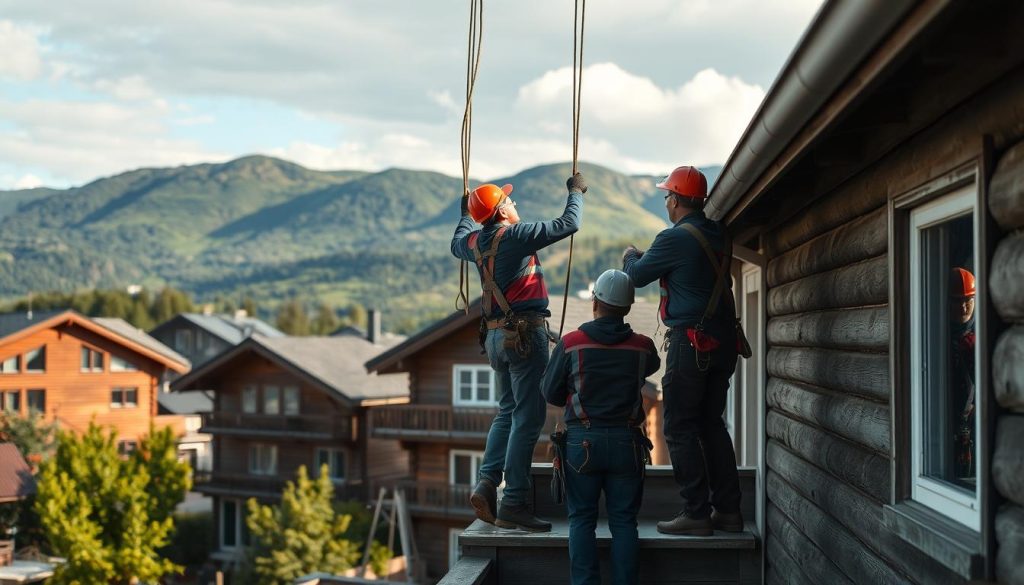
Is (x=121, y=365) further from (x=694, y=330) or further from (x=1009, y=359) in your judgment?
(x=1009, y=359)

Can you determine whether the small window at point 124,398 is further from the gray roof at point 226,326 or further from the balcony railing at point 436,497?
the gray roof at point 226,326

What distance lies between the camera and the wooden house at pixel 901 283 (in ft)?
10.5

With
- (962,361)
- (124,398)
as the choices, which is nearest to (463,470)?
(124,398)

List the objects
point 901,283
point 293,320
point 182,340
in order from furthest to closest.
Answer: point 293,320
point 182,340
point 901,283

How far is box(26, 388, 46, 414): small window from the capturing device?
156 feet

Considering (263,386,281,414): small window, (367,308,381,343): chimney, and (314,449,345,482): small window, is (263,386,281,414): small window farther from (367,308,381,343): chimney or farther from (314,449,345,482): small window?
(367,308,381,343): chimney

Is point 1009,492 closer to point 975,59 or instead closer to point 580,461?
point 975,59

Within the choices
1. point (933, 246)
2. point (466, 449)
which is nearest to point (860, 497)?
point (933, 246)

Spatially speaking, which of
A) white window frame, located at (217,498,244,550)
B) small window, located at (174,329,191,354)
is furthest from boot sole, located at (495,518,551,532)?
small window, located at (174,329,191,354)

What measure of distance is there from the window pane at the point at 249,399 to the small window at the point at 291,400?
1375 millimetres

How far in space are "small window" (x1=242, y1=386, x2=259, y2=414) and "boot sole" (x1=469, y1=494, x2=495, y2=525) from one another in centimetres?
3262

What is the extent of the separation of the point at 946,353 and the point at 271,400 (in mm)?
35513

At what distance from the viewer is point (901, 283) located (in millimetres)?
4297

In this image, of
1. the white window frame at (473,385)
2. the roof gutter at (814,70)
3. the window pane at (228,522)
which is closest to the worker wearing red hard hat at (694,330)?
the roof gutter at (814,70)
